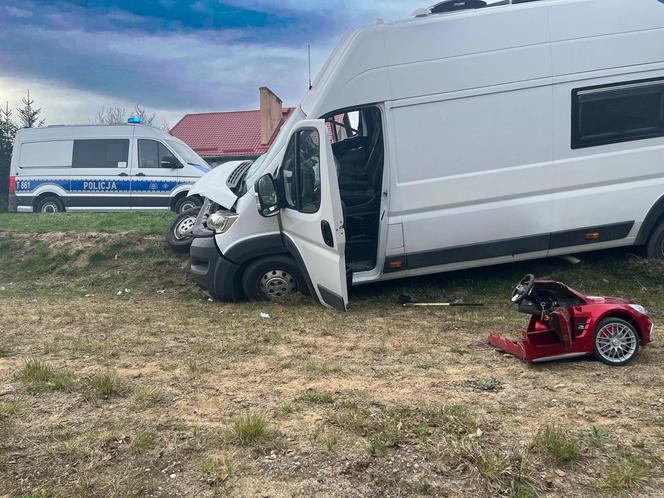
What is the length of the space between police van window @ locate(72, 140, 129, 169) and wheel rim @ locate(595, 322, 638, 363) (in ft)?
36.9

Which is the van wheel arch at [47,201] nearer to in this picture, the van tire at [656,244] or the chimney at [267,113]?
the van tire at [656,244]

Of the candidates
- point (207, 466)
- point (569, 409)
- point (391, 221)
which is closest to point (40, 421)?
point (207, 466)

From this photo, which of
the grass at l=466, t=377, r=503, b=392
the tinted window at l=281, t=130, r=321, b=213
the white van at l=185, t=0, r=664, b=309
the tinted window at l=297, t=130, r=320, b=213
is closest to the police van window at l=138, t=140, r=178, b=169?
the white van at l=185, t=0, r=664, b=309

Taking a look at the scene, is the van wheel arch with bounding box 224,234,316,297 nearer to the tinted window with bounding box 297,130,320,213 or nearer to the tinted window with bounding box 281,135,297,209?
the tinted window with bounding box 281,135,297,209

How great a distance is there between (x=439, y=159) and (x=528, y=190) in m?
1.04

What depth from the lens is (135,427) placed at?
9.58 ft

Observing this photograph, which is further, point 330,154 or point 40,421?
point 330,154

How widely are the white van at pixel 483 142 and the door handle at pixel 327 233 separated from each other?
9.3 inches

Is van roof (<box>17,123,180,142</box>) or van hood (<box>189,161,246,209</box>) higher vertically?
van roof (<box>17,123,180,142</box>)

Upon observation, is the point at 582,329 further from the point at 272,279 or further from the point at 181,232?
the point at 181,232

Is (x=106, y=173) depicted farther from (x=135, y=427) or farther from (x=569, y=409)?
(x=569, y=409)

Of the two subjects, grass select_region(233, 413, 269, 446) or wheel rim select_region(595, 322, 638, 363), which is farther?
wheel rim select_region(595, 322, 638, 363)

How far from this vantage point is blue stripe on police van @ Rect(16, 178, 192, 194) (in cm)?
1251

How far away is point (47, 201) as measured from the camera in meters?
13.2
